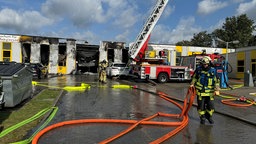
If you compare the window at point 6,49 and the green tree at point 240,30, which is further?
the green tree at point 240,30

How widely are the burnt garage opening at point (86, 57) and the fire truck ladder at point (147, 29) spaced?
15.7 m

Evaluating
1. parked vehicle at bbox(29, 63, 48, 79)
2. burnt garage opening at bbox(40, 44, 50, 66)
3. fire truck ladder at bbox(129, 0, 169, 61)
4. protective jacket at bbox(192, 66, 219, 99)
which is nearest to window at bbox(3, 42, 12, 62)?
burnt garage opening at bbox(40, 44, 50, 66)

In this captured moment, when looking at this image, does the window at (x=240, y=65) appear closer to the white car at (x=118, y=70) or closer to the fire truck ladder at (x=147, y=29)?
the fire truck ladder at (x=147, y=29)

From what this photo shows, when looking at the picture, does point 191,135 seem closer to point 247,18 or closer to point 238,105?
point 238,105

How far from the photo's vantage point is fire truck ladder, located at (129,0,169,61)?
86.7 feet

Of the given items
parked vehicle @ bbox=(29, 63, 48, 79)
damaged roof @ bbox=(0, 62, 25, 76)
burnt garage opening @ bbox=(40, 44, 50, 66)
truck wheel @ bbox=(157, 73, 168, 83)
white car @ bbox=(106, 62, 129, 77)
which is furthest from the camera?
burnt garage opening @ bbox=(40, 44, 50, 66)

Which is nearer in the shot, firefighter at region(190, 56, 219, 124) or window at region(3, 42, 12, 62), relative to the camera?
firefighter at region(190, 56, 219, 124)

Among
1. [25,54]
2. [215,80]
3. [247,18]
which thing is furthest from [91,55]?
[247,18]

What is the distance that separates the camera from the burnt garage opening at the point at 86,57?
41469mm

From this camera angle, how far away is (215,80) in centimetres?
800

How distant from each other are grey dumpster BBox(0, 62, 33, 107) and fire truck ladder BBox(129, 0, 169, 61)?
16331mm

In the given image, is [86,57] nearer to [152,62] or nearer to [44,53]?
[44,53]

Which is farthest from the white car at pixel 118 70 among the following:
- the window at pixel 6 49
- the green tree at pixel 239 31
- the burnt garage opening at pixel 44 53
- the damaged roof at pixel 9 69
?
the green tree at pixel 239 31

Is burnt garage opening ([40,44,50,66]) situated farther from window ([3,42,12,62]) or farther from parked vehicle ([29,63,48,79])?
parked vehicle ([29,63,48,79])
